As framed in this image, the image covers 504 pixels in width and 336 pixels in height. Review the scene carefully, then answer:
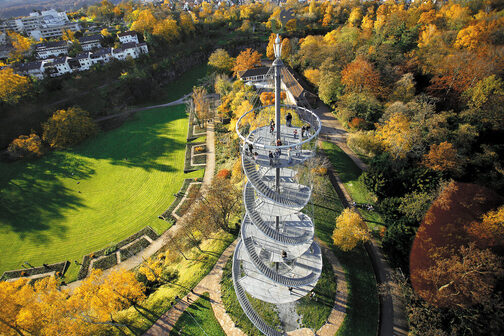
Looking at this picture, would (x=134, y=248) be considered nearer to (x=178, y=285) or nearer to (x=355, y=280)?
(x=178, y=285)

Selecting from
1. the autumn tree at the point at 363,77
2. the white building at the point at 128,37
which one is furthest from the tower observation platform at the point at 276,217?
the white building at the point at 128,37

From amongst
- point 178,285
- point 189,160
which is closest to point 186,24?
point 189,160

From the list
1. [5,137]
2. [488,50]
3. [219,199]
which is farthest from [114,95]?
[488,50]

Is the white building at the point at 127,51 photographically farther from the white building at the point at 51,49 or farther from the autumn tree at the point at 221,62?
the autumn tree at the point at 221,62

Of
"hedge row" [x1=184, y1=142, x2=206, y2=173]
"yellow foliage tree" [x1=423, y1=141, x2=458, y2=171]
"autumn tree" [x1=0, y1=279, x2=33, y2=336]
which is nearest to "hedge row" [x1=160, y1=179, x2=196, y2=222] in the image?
"hedge row" [x1=184, y1=142, x2=206, y2=173]

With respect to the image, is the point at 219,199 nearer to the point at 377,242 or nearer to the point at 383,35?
the point at 377,242

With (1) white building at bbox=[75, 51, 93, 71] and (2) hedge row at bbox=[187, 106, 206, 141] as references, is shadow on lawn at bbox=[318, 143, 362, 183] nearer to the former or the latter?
(2) hedge row at bbox=[187, 106, 206, 141]
